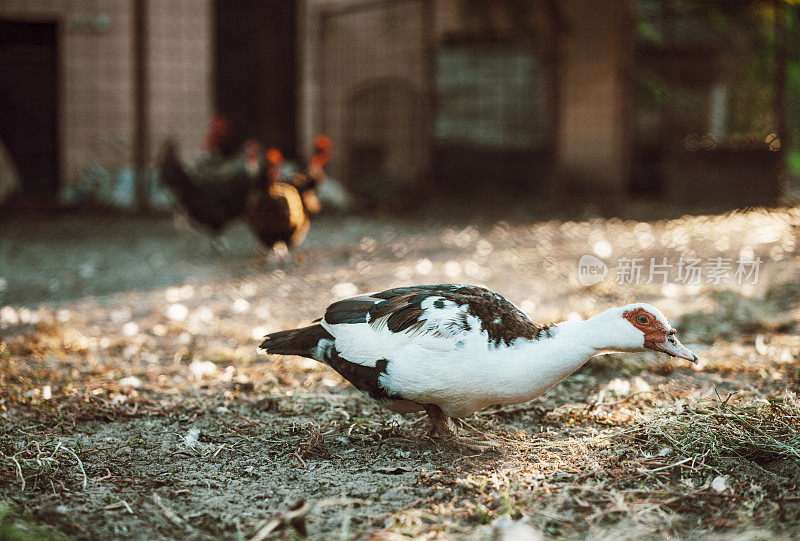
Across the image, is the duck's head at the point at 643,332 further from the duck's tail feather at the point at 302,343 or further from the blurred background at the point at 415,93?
the blurred background at the point at 415,93

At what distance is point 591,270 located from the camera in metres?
6.27

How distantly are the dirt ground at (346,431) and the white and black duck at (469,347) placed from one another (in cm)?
26

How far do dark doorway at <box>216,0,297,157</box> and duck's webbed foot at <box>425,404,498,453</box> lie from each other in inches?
362

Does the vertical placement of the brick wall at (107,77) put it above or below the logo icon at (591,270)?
above

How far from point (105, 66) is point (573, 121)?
640 centimetres

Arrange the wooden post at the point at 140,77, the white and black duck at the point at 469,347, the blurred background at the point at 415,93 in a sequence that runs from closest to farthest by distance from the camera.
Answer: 1. the white and black duck at the point at 469,347
2. the wooden post at the point at 140,77
3. the blurred background at the point at 415,93

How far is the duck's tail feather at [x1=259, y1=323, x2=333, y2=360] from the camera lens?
279cm

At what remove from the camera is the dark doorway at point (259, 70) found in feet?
37.4

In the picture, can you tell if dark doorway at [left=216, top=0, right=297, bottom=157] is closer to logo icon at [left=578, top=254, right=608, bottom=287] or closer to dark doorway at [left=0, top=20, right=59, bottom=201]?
dark doorway at [left=0, top=20, right=59, bottom=201]

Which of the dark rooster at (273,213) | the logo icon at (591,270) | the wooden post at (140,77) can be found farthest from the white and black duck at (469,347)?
the wooden post at (140,77)

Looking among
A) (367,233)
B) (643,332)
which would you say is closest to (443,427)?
(643,332)

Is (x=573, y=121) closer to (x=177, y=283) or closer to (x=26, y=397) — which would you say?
(x=177, y=283)

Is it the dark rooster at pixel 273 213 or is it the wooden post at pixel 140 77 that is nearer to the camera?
the dark rooster at pixel 273 213

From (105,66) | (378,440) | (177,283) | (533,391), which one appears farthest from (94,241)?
(533,391)
